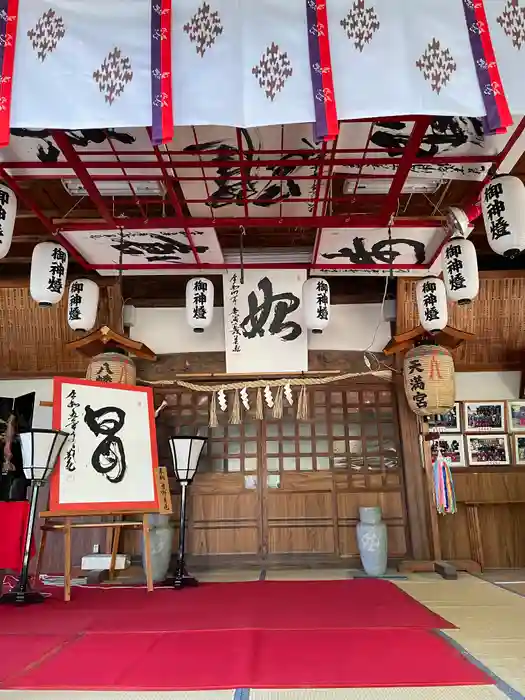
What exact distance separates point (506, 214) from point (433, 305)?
4.78ft

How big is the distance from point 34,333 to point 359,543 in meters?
4.74

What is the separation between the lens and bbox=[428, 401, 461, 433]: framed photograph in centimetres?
643

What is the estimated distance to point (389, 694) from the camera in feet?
6.39

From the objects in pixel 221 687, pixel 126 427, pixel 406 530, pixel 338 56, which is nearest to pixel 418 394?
pixel 406 530

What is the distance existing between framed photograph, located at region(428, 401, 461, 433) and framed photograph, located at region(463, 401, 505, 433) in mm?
86

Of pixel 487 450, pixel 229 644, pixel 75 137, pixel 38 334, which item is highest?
pixel 75 137

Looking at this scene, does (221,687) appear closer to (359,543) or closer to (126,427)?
(126,427)

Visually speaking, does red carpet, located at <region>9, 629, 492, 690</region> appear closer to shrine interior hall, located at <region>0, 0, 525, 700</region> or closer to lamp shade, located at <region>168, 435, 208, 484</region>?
shrine interior hall, located at <region>0, 0, 525, 700</region>

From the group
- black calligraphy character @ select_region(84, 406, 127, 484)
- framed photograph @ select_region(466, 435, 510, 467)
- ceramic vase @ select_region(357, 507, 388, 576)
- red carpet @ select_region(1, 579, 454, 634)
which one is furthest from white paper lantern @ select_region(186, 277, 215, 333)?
framed photograph @ select_region(466, 435, 510, 467)

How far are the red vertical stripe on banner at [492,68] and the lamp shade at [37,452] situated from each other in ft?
12.8

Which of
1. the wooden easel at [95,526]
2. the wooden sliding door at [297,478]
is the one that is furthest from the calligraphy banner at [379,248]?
the wooden easel at [95,526]

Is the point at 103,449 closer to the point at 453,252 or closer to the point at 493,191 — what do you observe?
the point at 453,252

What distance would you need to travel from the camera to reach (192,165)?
13.2 feet

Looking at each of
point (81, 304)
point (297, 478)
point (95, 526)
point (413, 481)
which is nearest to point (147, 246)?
point (81, 304)
